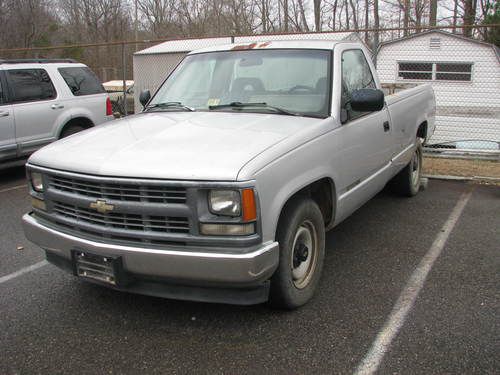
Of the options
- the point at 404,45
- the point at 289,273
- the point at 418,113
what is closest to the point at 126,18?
the point at 404,45

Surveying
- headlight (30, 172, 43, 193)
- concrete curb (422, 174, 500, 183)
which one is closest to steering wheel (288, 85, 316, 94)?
headlight (30, 172, 43, 193)

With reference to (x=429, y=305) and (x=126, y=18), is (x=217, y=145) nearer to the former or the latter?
(x=429, y=305)

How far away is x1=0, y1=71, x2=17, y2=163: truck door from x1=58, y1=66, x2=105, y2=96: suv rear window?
1.15 metres

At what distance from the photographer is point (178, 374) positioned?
2.95 m

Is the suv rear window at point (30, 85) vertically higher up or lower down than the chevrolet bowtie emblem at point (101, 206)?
higher up

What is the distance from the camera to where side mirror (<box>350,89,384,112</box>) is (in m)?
4.05

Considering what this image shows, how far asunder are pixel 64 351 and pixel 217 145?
5.21 ft

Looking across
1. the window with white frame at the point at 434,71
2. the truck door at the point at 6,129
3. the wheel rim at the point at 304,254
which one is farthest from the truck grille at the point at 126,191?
the window with white frame at the point at 434,71

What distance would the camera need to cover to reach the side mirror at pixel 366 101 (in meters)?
4.05

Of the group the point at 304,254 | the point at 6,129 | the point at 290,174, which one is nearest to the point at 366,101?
the point at 290,174

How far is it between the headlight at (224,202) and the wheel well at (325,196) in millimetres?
998

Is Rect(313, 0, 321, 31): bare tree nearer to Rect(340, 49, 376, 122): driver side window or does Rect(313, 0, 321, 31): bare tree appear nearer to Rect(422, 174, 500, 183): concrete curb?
Rect(422, 174, 500, 183): concrete curb

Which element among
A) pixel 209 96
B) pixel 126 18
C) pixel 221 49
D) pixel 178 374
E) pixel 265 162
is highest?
pixel 126 18

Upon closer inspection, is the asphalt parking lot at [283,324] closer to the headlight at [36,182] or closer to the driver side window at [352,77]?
the headlight at [36,182]
